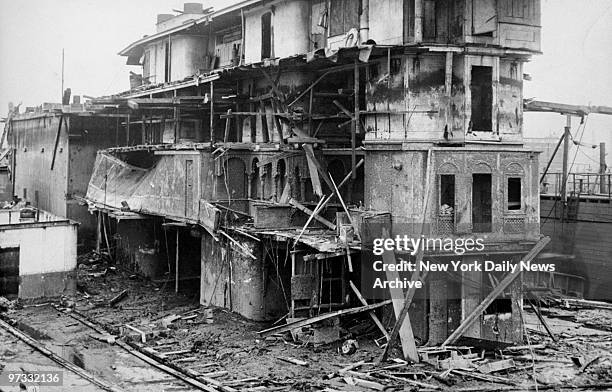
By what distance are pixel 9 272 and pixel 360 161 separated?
1745 cm

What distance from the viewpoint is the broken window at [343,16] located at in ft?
98.5

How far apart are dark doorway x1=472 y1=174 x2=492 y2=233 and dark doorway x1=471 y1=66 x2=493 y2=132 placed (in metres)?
1.93

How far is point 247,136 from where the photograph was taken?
1396 inches

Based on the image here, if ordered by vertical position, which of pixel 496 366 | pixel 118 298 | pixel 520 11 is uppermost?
pixel 520 11

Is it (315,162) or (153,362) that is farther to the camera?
(315,162)

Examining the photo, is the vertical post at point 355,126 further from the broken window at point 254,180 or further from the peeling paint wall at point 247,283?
the broken window at point 254,180

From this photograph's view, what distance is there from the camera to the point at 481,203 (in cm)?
2759

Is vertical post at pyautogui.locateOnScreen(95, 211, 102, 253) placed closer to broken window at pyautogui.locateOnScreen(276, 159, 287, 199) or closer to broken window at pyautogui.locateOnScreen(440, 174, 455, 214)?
broken window at pyautogui.locateOnScreen(276, 159, 287, 199)

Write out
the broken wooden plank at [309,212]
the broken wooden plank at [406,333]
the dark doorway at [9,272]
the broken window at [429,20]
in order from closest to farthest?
the broken wooden plank at [406,333] → the broken window at [429,20] → the broken wooden plank at [309,212] → the dark doorway at [9,272]

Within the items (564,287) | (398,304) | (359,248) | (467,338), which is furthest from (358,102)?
(564,287)

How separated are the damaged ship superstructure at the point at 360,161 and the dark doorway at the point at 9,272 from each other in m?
6.67

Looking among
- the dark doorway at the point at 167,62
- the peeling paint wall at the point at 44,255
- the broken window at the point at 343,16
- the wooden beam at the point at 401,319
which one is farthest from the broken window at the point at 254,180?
the dark doorway at the point at 167,62

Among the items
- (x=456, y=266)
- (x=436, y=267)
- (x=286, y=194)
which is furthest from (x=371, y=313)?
(x=286, y=194)

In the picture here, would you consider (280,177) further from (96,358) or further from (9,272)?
(9,272)
